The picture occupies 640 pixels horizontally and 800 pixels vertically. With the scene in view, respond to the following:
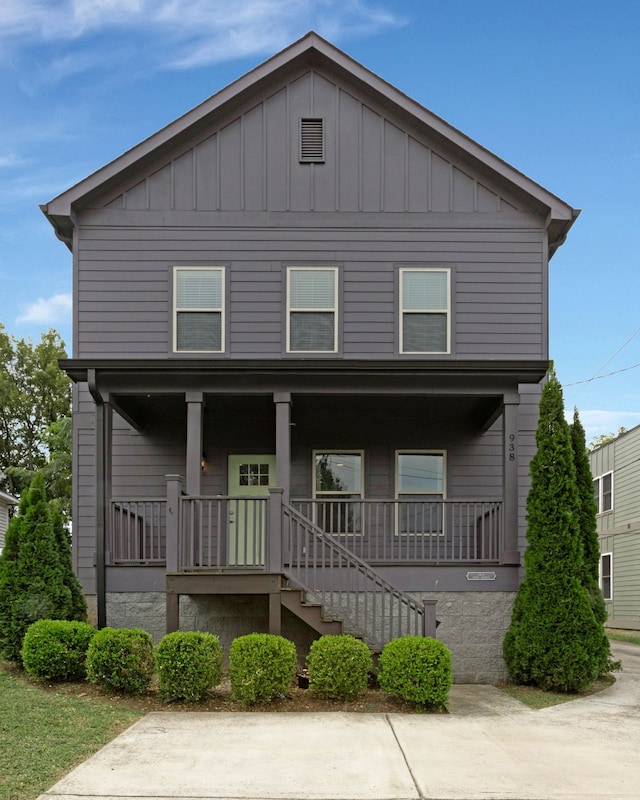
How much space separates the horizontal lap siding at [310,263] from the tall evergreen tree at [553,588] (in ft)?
7.81

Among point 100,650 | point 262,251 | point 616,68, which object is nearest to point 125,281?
point 262,251

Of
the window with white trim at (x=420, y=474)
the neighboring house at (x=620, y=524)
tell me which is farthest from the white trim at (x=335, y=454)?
the neighboring house at (x=620, y=524)

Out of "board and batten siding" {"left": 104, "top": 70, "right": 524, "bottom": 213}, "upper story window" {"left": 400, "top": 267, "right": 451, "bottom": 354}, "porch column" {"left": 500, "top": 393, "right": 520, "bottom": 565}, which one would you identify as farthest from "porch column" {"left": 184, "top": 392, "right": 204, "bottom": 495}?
"porch column" {"left": 500, "top": 393, "right": 520, "bottom": 565}

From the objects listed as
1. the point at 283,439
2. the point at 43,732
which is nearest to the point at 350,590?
the point at 283,439

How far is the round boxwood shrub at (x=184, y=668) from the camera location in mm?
9477

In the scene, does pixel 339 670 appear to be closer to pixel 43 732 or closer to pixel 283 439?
pixel 43 732

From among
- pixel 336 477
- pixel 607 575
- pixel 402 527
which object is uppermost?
pixel 336 477

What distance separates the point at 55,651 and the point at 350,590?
375 cm

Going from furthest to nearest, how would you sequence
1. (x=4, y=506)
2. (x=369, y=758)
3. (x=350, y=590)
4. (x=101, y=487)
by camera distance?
(x=4, y=506), (x=101, y=487), (x=350, y=590), (x=369, y=758)

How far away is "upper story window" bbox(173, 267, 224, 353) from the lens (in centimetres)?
1363

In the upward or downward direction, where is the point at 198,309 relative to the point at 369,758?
upward

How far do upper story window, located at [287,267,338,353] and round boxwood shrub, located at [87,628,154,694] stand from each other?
18.2ft

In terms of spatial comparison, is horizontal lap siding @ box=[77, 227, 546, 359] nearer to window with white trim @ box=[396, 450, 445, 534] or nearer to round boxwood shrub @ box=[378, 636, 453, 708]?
window with white trim @ box=[396, 450, 445, 534]

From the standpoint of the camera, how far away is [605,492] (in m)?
26.7
